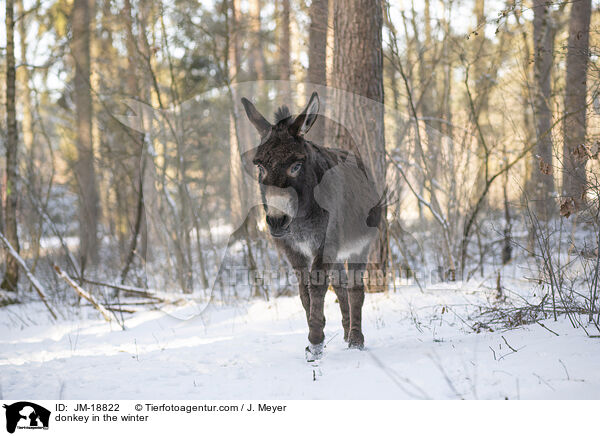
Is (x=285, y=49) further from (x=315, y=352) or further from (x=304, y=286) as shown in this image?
(x=315, y=352)

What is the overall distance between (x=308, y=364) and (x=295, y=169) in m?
1.53

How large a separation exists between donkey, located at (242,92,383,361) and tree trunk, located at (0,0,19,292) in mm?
7028

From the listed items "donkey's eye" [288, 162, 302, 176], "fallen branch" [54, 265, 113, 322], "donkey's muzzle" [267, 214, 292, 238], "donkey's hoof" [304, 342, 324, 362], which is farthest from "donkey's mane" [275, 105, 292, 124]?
"fallen branch" [54, 265, 113, 322]

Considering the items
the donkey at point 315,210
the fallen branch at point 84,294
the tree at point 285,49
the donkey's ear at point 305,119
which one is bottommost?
the fallen branch at point 84,294

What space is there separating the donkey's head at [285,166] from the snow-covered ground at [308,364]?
113 cm

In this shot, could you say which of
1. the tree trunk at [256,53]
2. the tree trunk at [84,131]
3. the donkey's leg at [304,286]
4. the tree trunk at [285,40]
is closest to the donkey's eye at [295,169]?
the donkey's leg at [304,286]

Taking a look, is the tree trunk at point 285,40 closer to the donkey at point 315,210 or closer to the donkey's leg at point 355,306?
the donkey at point 315,210

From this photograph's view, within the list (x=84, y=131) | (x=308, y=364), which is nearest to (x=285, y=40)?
(x=84, y=131)

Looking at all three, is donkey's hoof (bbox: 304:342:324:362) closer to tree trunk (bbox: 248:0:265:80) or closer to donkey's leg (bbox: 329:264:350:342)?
donkey's leg (bbox: 329:264:350:342)

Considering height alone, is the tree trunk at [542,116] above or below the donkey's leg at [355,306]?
above

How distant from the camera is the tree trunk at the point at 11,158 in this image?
324 inches

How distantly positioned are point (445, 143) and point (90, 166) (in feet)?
34.2
